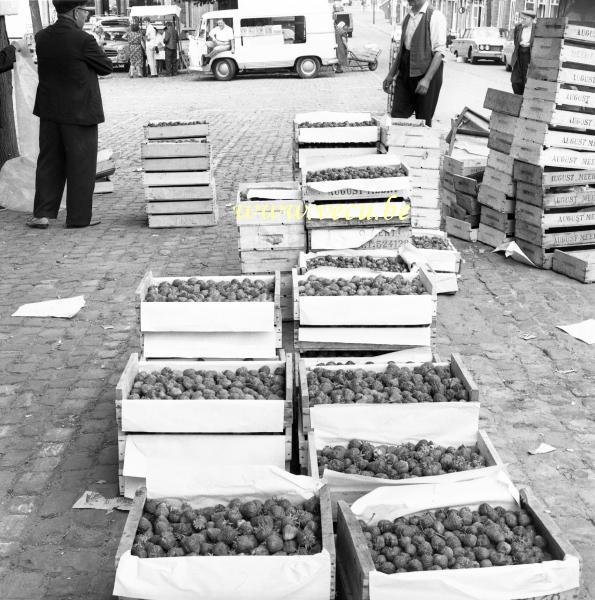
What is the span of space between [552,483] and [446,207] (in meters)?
5.24

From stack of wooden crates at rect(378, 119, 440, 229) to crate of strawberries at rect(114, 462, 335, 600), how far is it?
193 inches

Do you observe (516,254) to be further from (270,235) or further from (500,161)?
(270,235)

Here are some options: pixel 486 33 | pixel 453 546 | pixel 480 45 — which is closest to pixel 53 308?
pixel 453 546

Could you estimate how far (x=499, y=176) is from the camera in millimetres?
7895

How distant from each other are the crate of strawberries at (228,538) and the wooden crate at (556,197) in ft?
16.6

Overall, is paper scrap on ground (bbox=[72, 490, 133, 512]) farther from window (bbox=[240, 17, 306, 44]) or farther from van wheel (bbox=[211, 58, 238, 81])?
van wheel (bbox=[211, 58, 238, 81])

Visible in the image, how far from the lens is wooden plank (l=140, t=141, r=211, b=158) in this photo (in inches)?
347

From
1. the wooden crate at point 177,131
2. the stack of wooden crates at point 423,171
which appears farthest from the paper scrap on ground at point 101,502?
the wooden crate at point 177,131

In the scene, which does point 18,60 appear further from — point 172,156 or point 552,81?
point 552,81

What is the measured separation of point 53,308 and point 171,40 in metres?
26.0

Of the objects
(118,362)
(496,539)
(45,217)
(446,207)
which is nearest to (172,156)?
(45,217)

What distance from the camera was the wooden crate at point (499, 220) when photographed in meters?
7.88

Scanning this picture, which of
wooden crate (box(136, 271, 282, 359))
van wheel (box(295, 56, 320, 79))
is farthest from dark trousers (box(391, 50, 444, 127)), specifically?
van wheel (box(295, 56, 320, 79))

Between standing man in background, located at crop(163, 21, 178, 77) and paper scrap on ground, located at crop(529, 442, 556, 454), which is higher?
paper scrap on ground, located at crop(529, 442, 556, 454)
